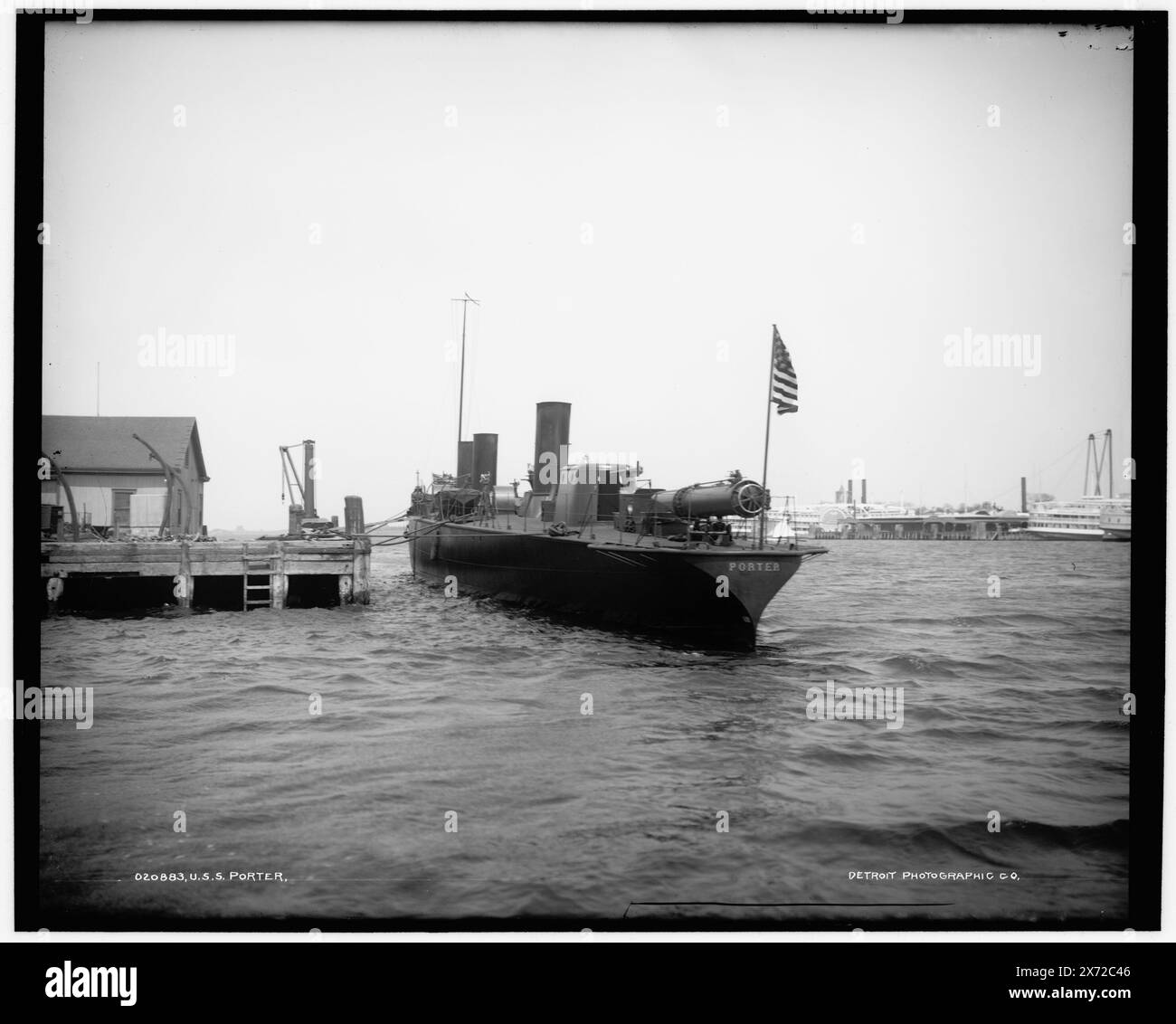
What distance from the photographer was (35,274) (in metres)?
5.02

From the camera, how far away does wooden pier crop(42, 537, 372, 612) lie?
15000 mm

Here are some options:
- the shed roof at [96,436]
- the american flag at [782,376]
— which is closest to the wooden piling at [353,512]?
the shed roof at [96,436]

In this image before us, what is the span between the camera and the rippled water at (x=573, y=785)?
16.2 ft

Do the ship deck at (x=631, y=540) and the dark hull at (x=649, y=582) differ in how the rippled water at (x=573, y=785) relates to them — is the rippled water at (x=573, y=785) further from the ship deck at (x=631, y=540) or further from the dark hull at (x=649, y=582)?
the ship deck at (x=631, y=540)

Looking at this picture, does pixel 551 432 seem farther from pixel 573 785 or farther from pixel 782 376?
pixel 573 785

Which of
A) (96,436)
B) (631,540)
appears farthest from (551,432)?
(96,436)

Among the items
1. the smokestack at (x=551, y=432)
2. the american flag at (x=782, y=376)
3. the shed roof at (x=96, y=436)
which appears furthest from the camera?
the smokestack at (x=551, y=432)

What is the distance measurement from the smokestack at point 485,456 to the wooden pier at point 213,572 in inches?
307

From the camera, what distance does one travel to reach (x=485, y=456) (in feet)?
89.7

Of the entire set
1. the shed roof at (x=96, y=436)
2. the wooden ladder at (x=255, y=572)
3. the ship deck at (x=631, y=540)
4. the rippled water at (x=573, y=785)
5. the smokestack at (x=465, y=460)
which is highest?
the smokestack at (x=465, y=460)

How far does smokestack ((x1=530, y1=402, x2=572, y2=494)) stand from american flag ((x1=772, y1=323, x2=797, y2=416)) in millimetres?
9902

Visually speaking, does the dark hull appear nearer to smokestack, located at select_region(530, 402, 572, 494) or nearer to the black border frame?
smokestack, located at select_region(530, 402, 572, 494)

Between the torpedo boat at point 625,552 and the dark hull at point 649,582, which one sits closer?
the dark hull at point 649,582

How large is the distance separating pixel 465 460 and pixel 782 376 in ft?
67.2
